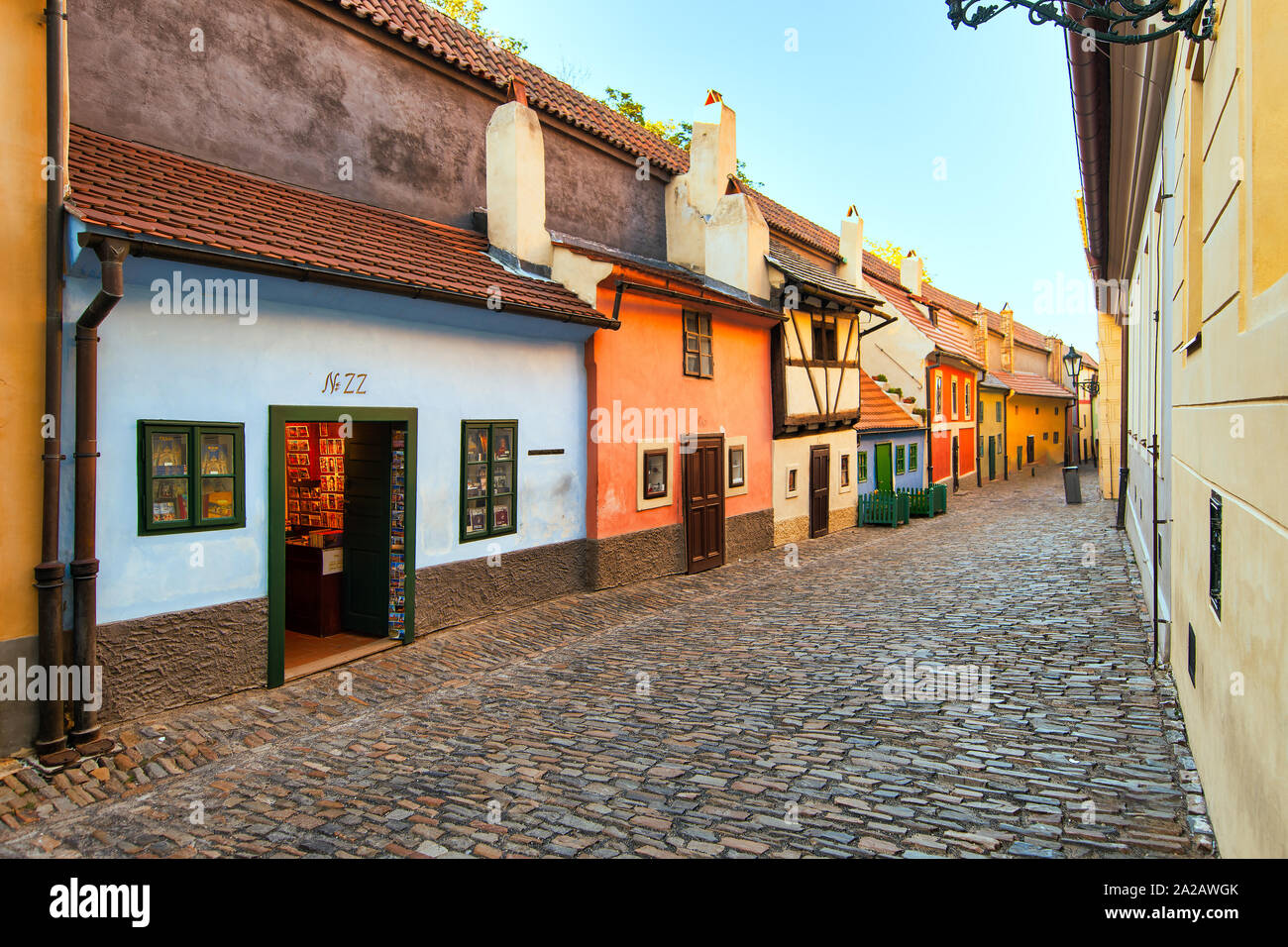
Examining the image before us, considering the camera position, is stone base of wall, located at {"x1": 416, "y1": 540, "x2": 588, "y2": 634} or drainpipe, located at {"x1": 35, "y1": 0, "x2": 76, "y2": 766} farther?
stone base of wall, located at {"x1": 416, "y1": 540, "x2": 588, "y2": 634}

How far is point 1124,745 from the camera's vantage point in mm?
5895

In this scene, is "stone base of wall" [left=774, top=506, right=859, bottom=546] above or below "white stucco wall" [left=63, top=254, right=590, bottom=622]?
below

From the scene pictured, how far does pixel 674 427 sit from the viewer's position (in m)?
13.7

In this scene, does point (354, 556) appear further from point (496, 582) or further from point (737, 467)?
point (737, 467)

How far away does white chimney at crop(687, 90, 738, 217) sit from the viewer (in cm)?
1639

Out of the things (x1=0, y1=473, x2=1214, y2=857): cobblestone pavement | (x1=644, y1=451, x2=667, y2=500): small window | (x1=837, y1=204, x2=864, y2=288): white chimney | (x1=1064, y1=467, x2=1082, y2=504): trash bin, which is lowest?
(x1=0, y1=473, x2=1214, y2=857): cobblestone pavement

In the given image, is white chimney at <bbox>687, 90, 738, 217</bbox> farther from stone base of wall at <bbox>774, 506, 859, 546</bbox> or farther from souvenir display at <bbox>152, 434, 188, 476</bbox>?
souvenir display at <bbox>152, 434, 188, 476</bbox>

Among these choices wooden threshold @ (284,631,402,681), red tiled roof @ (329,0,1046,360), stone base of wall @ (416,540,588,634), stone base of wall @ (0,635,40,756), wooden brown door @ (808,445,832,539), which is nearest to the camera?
stone base of wall @ (0,635,40,756)

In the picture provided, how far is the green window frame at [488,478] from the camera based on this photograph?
32.3ft

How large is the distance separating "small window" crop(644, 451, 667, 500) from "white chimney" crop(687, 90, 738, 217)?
6270 millimetres

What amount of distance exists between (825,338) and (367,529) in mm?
12767

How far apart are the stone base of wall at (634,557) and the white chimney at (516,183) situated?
13.9 feet

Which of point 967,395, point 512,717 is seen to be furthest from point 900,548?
point 967,395

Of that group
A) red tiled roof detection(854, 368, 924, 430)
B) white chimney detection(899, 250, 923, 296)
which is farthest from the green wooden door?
white chimney detection(899, 250, 923, 296)
